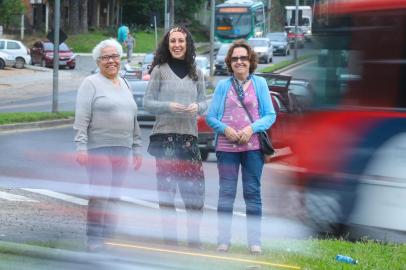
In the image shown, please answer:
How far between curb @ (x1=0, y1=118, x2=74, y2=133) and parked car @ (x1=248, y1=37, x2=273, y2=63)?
20706 mm

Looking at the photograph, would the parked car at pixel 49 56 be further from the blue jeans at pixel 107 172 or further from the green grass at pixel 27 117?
the blue jeans at pixel 107 172

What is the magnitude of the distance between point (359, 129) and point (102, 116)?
2.31 metres

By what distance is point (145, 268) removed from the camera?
2.65m

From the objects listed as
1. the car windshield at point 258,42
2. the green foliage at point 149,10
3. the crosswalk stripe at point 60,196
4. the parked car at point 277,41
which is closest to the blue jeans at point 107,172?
the crosswalk stripe at point 60,196

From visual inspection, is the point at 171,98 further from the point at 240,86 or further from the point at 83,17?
the point at 83,17

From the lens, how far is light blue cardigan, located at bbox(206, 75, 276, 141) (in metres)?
6.60

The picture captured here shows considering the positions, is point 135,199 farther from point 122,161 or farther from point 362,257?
point 362,257

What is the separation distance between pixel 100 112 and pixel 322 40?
8.27 feet

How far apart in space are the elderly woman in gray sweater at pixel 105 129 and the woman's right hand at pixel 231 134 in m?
0.74

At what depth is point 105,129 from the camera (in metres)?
6.45

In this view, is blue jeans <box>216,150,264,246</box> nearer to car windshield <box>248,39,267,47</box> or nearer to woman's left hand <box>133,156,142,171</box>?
woman's left hand <box>133,156,142,171</box>

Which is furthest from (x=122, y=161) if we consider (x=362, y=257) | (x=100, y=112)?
(x=362, y=257)

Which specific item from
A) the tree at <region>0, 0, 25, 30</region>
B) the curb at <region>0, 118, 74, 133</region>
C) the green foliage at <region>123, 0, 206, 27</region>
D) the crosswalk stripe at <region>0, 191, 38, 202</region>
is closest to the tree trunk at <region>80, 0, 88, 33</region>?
the green foliage at <region>123, 0, 206, 27</region>

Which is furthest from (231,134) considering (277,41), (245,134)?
(277,41)
